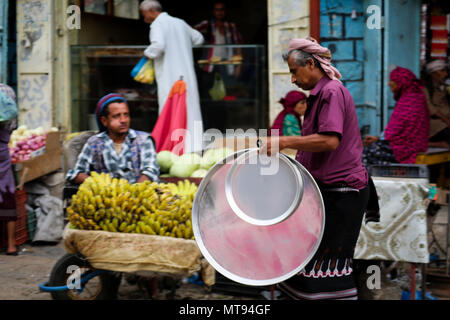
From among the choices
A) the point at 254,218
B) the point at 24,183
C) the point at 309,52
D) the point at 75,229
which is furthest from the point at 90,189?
the point at 24,183

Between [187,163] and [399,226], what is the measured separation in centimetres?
185

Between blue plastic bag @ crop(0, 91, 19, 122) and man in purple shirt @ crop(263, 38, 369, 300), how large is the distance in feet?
9.34

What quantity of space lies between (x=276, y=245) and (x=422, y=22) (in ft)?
15.7

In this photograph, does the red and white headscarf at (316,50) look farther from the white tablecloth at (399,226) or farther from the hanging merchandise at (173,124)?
the hanging merchandise at (173,124)

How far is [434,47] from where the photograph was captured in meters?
6.71

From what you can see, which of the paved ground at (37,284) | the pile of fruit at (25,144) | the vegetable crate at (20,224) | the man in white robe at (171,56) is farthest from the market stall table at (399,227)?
the pile of fruit at (25,144)

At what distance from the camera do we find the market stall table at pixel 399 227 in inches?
141

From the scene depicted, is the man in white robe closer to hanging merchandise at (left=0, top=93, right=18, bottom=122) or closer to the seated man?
hanging merchandise at (left=0, top=93, right=18, bottom=122)

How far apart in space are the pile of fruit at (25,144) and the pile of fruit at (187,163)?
4.67 ft

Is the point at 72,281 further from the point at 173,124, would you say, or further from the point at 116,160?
the point at 173,124

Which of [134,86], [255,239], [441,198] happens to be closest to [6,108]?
[134,86]

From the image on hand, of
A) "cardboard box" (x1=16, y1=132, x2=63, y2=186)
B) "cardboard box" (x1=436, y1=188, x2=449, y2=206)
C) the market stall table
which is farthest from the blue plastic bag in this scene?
"cardboard box" (x1=436, y1=188, x2=449, y2=206)

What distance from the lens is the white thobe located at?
6359 millimetres

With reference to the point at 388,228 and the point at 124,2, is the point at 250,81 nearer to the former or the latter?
the point at 124,2
